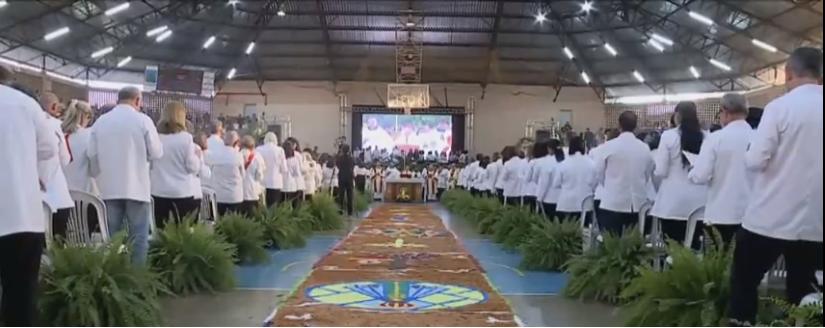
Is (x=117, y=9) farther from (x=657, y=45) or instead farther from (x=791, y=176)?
(x=791, y=176)

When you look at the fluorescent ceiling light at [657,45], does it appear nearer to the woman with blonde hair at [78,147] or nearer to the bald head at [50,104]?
the woman with blonde hair at [78,147]

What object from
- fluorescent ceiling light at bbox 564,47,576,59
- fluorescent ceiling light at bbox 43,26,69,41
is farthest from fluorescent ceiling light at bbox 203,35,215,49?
fluorescent ceiling light at bbox 564,47,576,59

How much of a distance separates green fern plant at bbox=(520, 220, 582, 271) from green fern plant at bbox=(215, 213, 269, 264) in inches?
96.8

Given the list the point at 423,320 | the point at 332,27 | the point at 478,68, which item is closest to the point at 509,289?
the point at 423,320

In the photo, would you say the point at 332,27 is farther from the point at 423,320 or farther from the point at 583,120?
the point at 423,320

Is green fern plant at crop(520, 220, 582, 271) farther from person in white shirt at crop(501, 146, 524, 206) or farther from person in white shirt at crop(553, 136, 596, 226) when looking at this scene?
person in white shirt at crop(501, 146, 524, 206)

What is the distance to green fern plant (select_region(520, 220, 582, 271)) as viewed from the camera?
7914mm

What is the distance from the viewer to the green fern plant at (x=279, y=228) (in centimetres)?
965

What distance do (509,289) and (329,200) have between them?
685 cm

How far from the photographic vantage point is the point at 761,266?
12.2ft

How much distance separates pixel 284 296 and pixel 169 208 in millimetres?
1219

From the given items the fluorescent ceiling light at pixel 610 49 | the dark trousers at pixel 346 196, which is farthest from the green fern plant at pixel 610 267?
the fluorescent ceiling light at pixel 610 49

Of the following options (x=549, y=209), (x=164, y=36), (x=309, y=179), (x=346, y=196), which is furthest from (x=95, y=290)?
(x=164, y=36)

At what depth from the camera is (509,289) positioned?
22.5ft
